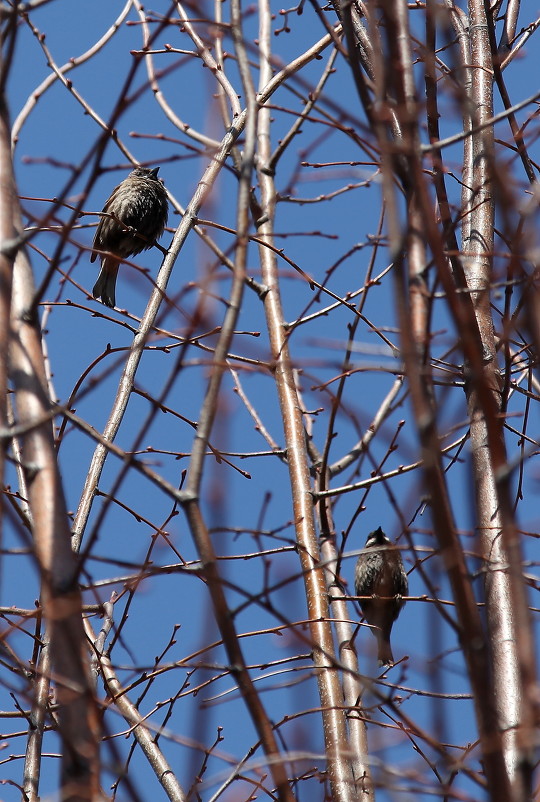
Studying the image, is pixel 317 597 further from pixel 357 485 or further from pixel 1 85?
pixel 1 85

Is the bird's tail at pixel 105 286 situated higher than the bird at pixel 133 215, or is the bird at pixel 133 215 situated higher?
the bird at pixel 133 215

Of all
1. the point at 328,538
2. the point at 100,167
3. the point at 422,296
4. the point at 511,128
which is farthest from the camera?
the point at 328,538

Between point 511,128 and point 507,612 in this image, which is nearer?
point 507,612

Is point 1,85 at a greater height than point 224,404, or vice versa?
point 1,85

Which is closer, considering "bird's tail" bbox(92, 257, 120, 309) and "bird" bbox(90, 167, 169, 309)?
"bird's tail" bbox(92, 257, 120, 309)

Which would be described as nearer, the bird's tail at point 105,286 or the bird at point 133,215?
the bird's tail at point 105,286

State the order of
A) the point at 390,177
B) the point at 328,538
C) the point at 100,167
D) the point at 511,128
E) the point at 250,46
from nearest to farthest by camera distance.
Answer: the point at 390,177
the point at 100,167
the point at 250,46
the point at 511,128
the point at 328,538

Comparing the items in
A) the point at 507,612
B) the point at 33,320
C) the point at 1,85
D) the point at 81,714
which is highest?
the point at 1,85

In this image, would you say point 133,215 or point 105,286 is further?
point 133,215

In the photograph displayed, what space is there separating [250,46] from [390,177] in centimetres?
65

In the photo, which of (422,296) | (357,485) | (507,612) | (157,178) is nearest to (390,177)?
(422,296)

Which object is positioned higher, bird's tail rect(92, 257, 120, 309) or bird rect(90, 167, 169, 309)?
bird rect(90, 167, 169, 309)

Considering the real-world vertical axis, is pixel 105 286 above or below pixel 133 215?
below

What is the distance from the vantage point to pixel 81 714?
4.72 feet
